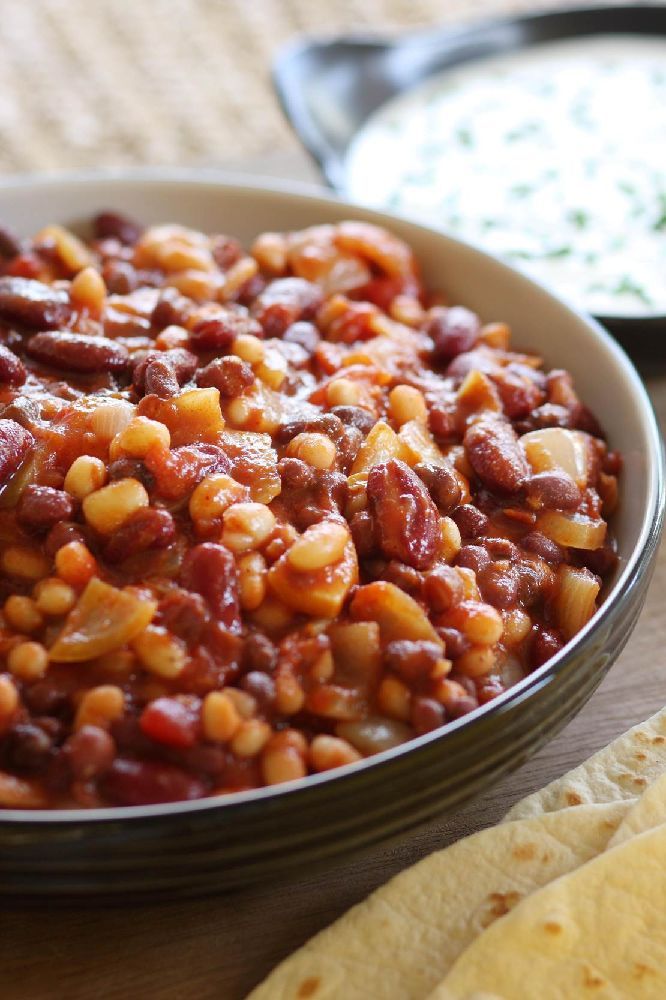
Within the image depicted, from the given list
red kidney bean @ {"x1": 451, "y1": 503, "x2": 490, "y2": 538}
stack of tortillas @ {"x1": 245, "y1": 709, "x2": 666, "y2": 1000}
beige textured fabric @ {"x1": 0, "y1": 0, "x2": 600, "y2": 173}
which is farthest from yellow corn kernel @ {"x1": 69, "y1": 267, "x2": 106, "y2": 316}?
beige textured fabric @ {"x1": 0, "y1": 0, "x2": 600, "y2": 173}

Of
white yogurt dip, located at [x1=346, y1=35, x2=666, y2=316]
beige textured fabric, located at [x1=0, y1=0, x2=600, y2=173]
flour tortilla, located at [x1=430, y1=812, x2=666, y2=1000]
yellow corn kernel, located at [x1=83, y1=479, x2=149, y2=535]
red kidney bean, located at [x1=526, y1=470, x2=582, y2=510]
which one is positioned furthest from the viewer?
beige textured fabric, located at [x1=0, y1=0, x2=600, y2=173]

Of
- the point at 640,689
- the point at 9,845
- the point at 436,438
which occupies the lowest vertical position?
the point at 640,689

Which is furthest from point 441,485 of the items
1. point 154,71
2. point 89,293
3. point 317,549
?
point 154,71

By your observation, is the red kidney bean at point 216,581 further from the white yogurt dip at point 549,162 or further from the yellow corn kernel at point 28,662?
the white yogurt dip at point 549,162

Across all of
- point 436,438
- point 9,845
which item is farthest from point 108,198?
point 9,845

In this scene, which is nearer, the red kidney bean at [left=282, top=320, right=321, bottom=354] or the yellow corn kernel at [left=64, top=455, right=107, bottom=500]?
the yellow corn kernel at [left=64, top=455, right=107, bottom=500]

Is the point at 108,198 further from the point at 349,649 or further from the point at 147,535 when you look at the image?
the point at 349,649

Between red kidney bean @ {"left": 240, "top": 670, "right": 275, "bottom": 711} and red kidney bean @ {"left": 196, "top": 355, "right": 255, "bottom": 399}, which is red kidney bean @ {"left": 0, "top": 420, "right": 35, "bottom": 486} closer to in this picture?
red kidney bean @ {"left": 196, "top": 355, "right": 255, "bottom": 399}
